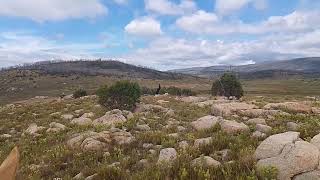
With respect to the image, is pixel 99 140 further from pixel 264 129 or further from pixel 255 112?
pixel 255 112

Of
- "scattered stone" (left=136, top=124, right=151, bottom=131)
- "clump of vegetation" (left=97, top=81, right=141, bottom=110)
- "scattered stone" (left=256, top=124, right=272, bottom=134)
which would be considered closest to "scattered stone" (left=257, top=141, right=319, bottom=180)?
"scattered stone" (left=256, top=124, right=272, bottom=134)

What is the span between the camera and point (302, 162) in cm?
790

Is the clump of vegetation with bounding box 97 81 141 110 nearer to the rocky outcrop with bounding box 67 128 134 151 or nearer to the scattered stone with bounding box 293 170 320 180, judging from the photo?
the rocky outcrop with bounding box 67 128 134 151

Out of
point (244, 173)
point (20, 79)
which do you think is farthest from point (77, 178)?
point (20, 79)

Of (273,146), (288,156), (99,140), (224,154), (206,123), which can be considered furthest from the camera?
(206,123)

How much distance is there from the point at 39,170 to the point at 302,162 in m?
6.80

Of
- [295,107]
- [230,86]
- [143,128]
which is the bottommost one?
[230,86]

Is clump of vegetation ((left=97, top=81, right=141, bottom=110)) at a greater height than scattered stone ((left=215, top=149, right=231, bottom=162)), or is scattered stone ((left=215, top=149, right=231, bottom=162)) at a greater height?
scattered stone ((left=215, top=149, right=231, bottom=162))

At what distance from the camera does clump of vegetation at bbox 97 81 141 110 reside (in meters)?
34.3

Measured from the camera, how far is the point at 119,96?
1368 inches

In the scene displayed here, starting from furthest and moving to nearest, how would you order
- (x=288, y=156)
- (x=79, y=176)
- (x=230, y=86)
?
(x=230, y=86), (x=79, y=176), (x=288, y=156)

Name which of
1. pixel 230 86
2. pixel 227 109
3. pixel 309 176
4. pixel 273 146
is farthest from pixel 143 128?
pixel 230 86

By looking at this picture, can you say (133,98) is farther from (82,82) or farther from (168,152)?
(82,82)

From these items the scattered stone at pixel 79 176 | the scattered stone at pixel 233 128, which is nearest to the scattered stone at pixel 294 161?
the scattered stone at pixel 79 176
